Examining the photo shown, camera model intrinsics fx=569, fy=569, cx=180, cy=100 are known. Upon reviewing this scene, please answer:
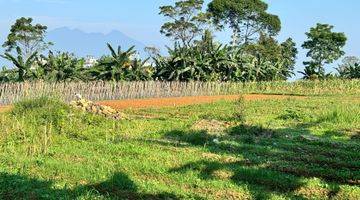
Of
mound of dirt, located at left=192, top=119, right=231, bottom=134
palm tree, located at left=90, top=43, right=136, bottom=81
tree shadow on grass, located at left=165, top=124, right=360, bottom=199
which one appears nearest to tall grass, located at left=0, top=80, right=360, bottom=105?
palm tree, located at left=90, top=43, right=136, bottom=81

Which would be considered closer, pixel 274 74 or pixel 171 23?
pixel 274 74

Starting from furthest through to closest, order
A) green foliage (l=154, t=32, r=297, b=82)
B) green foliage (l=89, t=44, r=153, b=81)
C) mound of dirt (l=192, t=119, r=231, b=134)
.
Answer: green foliage (l=154, t=32, r=297, b=82) → green foliage (l=89, t=44, r=153, b=81) → mound of dirt (l=192, t=119, r=231, b=134)

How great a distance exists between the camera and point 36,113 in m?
16.2

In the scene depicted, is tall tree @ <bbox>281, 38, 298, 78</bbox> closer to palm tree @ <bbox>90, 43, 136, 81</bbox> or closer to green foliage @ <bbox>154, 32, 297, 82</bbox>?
green foliage @ <bbox>154, 32, 297, 82</bbox>

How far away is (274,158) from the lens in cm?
1175

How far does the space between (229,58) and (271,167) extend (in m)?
29.8

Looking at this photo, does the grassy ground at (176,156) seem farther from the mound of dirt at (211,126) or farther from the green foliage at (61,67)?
the green foliage at (61,67)

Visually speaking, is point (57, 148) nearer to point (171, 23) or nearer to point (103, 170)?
point (103, 170)

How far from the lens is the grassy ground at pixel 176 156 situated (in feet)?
29.9

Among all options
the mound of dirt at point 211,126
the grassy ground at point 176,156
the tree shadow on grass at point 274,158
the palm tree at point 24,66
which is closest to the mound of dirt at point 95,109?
the grassy ground at point 176,156

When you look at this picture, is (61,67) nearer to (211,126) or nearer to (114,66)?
(114,66)

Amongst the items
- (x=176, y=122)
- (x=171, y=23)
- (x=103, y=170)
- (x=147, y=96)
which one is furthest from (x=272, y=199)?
(x=171, y=23)

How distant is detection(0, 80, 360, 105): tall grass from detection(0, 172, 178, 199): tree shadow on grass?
12765mm

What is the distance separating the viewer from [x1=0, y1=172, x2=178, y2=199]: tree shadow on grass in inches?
329
